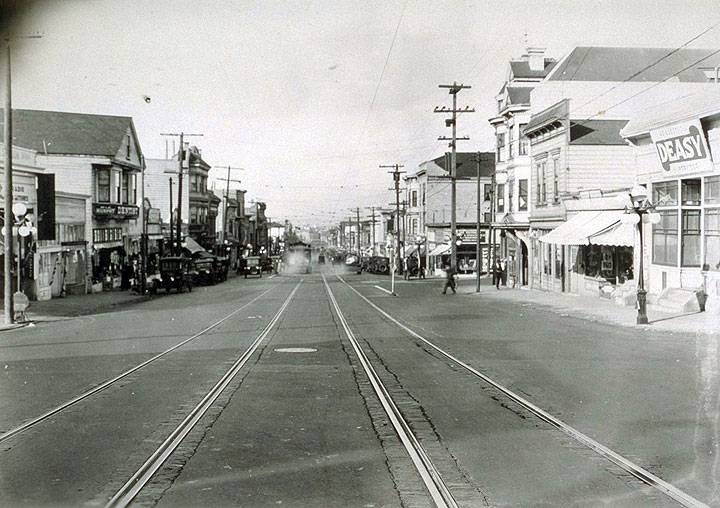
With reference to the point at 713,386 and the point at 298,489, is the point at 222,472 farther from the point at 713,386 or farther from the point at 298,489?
the point at 713,386

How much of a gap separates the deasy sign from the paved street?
21.9 feet

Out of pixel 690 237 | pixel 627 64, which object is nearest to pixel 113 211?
pixel 627 64

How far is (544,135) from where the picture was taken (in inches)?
1555

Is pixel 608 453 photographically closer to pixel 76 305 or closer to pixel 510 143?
pixel 76 305

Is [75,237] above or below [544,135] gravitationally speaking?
below

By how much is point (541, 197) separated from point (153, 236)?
31.1 metres

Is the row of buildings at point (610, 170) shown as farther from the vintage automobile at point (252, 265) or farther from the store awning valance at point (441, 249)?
the vintage automobile at point (252, 265)

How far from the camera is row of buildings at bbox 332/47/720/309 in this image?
75.3 ft

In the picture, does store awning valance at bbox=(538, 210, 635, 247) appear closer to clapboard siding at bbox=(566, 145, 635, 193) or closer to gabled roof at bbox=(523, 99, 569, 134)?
clapboard siding at bbox=(566, 145, 635, 193)

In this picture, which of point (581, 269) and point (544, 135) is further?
point (544, 135)

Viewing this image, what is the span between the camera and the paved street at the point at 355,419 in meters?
6.25

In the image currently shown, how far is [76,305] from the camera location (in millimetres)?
29891

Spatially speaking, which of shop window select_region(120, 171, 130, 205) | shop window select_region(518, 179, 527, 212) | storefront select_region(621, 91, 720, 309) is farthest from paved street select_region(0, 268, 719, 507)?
shop window select_region(120, 171, 130, 205)

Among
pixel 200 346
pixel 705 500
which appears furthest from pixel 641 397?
pixel 200 346
